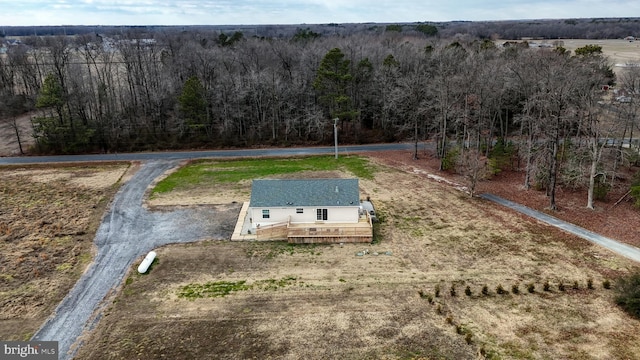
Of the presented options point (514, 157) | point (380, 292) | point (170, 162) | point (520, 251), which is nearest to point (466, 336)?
point (380, 292)

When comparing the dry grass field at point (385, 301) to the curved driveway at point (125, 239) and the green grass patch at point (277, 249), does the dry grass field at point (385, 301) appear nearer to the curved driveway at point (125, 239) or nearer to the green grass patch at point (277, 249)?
the green grass patch at point (277, 249)

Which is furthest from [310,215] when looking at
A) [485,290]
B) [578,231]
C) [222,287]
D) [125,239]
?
[578,231]

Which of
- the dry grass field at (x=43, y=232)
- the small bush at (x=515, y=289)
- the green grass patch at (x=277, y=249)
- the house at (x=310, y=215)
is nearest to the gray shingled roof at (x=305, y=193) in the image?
the house at (x=310, y=215)

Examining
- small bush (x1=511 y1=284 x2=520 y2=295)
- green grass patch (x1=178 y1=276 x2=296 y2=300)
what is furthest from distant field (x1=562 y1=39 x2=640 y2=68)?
green grass patch (x1=178 y1=276 x2=296 y2=300)

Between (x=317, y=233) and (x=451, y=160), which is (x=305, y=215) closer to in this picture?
(x=317, y=233)

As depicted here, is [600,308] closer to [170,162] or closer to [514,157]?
[514,157]

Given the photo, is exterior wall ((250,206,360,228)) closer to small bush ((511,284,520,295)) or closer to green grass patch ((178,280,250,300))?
green grass patch ((178,280,250,300))
